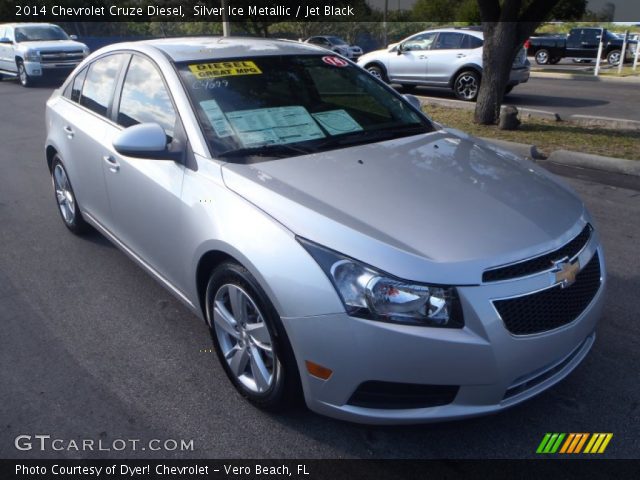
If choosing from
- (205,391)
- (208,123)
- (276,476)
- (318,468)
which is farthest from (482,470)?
(208,123)

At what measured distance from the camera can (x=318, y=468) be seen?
2.52 metres

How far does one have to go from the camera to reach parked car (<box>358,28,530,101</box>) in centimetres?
1316

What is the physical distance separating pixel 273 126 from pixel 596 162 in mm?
5286

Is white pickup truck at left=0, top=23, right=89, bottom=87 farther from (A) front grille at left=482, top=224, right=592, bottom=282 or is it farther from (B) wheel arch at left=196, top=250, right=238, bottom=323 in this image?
(A) front grille at left=482, top=224, right=592, bottom=282

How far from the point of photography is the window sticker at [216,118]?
315 centimetres

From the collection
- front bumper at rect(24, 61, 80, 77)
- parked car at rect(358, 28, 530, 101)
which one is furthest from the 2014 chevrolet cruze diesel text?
front bumper at rect(24, 61, 80, 77)

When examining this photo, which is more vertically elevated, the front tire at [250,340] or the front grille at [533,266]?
the front grille at [533,266]

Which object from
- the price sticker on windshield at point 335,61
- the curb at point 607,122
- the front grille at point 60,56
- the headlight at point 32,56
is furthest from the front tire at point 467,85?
the headlight at point 32,56

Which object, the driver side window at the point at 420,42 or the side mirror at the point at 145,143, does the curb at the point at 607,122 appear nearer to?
the driver side window at the point at 420,42

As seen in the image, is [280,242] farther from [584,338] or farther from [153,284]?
[153,284]

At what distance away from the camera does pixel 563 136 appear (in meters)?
8.59

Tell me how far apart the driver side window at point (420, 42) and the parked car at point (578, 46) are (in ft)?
44.2

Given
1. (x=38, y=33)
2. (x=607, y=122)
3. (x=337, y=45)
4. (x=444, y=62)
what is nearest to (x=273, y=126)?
(x=607, y=122)

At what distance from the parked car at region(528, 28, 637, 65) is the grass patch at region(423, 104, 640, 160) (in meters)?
17.2
